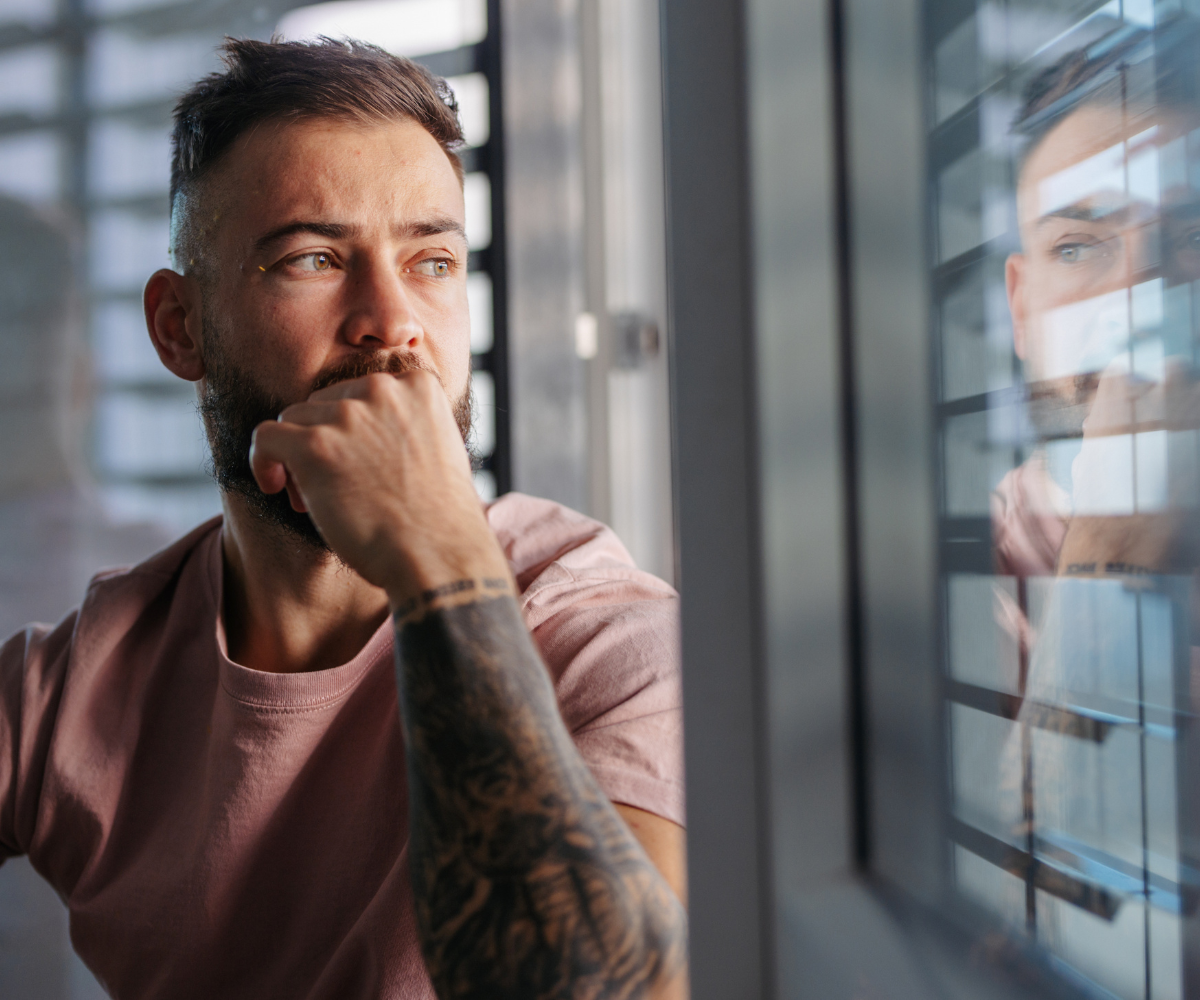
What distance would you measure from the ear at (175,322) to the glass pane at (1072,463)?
3.50 feet

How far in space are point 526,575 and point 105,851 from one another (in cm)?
55

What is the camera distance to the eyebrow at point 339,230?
975mm

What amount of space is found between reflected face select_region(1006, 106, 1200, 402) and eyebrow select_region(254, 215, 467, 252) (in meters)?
0.82

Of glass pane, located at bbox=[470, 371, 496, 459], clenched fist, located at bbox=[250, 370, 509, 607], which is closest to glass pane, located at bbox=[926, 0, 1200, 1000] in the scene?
clenched fist, located at bbox=[250, 370, 509, 607]

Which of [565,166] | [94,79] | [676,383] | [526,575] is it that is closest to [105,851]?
[526,575]

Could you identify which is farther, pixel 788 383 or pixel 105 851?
pixel 105 851

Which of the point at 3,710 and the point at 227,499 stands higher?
the point at 227,499

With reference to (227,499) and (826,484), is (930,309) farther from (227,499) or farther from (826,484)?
(227,499)

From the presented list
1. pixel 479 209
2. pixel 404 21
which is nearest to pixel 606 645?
pixel 479 209

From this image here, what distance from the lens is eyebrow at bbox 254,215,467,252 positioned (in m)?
0.97

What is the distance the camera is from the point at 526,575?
0.96 metres

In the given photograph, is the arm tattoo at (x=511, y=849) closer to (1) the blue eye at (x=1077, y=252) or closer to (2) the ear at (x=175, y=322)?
(1) the blue eye at (x=1077, y=252)

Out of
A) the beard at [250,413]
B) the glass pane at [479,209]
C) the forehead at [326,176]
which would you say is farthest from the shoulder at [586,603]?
the glass pane at [479,209]

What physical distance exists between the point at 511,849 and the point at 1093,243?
1.53 ft
